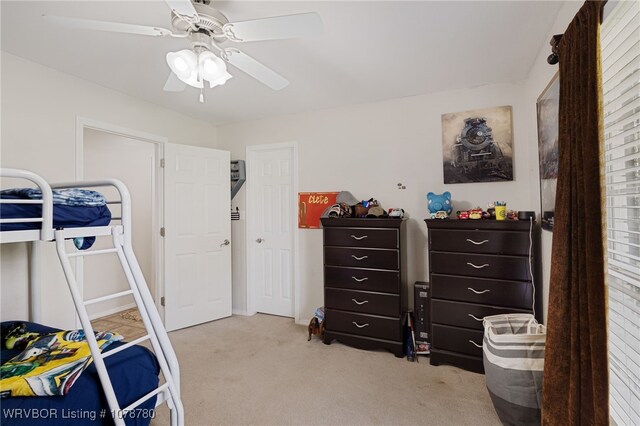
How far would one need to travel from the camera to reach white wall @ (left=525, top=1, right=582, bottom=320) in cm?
172

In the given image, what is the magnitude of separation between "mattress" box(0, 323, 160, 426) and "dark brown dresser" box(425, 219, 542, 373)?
80.2 inches

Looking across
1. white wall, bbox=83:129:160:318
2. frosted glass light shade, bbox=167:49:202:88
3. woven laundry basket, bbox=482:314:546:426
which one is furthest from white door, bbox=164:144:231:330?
woven laundry basket, bbox=482:314:546:426

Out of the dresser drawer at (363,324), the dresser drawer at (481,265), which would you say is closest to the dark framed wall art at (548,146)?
the dresser drawer at (481,265)

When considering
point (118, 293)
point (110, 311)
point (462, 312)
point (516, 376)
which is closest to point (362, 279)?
point (462, 312)

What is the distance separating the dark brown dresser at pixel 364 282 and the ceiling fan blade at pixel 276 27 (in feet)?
5.62

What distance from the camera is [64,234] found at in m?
1.33

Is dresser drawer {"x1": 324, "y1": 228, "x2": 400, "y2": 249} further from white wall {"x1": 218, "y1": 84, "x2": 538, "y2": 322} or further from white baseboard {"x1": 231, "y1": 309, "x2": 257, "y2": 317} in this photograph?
white baseboard {"x1": 231, "y1": 309, "x2": 257, "y2": 317}

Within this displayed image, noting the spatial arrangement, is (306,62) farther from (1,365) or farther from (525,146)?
(1,365)

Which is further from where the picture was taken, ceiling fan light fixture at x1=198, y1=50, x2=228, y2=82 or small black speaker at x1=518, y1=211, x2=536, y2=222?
small black speaker at x1=518, y1=211, x2=536, y2=222

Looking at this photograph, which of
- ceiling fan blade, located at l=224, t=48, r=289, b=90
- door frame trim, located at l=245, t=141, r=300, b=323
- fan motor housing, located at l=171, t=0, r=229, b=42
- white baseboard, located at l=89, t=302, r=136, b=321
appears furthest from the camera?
white baseboard, located at l=89, t=302, r=136, b=321

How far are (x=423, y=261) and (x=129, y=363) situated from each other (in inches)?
96.4

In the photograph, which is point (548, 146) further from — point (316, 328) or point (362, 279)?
point (316, 328)

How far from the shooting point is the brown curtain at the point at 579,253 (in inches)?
42.3

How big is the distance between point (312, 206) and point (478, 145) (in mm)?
1733
